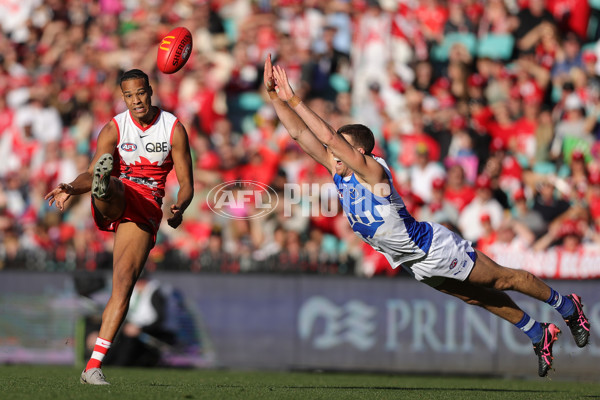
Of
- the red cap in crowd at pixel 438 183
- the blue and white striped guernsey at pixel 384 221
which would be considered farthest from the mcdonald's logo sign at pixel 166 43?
the red cap in crowd at pixel 438 183

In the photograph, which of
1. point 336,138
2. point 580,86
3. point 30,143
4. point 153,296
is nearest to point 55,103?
point 30,143

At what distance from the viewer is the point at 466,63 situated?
54.1 ft

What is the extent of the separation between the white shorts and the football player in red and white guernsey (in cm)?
221

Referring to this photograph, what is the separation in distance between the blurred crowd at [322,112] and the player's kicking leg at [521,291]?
12.8ft

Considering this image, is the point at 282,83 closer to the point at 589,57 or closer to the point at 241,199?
the point at 241,199

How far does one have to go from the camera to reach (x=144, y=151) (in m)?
8.56

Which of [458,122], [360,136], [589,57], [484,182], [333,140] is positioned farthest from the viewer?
[589,57]

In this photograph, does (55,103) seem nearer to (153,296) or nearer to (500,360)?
(153,296)

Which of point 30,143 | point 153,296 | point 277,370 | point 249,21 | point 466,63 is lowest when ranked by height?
point 277,370

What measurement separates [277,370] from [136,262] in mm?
5151

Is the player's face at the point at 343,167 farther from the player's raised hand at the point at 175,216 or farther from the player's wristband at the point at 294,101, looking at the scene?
the player's raised hand at the point at 175,216

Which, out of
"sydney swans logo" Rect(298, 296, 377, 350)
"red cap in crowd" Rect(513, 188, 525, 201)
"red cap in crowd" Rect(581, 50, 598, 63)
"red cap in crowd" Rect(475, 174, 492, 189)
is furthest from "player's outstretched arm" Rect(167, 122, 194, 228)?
"red cap in crowd" Rect(581, 50, 598, 63)

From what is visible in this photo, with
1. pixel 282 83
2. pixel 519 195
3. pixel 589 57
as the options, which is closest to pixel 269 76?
pixel 282 83

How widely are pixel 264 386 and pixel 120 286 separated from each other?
1.95 metres
